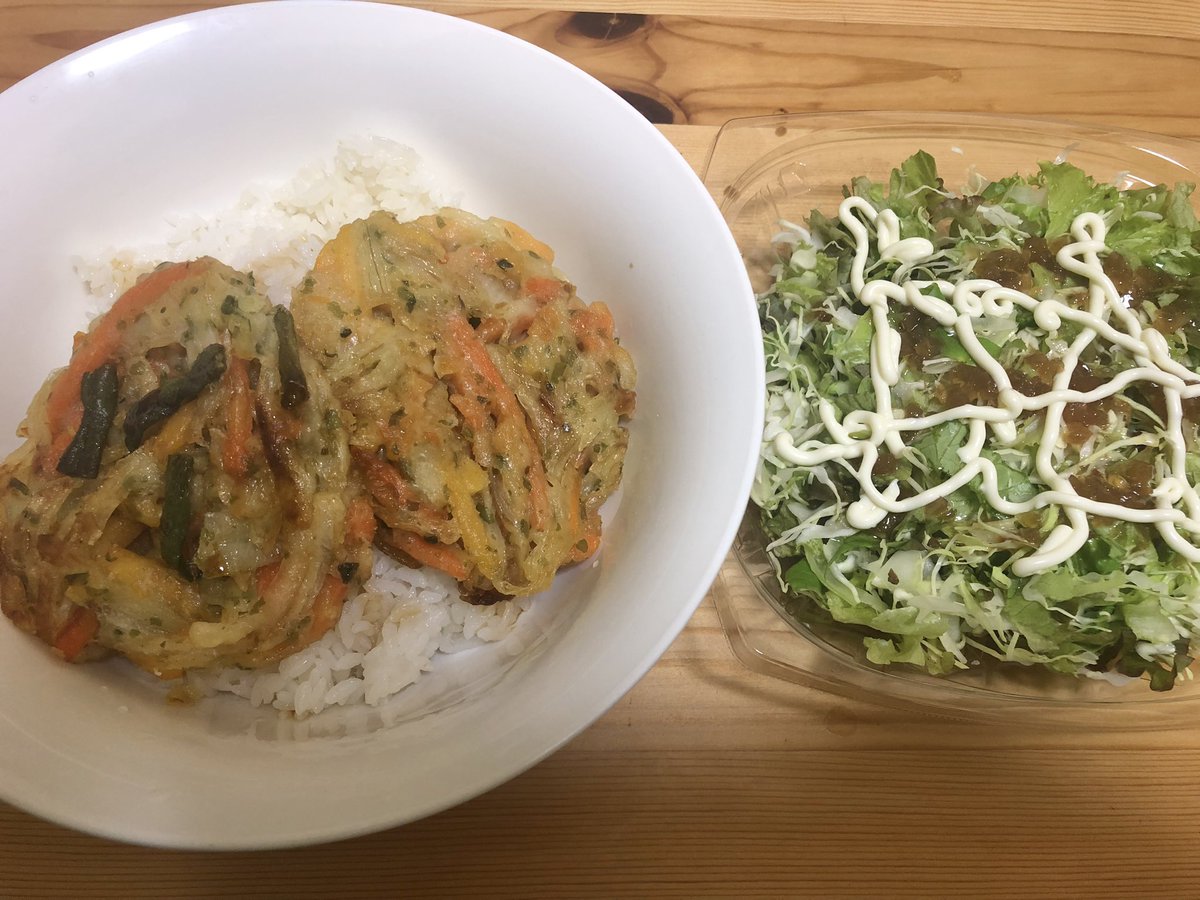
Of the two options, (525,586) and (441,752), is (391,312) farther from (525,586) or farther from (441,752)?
(441,752)

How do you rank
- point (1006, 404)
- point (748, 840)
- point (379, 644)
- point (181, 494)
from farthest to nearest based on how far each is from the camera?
point (1006, 404) < point (748, 840) < point (379, 644) < point (181, 494)

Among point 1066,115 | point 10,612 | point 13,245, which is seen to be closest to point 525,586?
point 10,612

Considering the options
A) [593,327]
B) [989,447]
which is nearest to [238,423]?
[593,327]

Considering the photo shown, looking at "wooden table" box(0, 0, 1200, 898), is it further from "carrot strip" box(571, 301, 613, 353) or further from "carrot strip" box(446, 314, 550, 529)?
"carrot strip" box(571, 301, 613, 353)

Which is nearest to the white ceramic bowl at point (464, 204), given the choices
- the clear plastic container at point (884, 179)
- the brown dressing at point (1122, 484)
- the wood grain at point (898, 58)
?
the clear plastic container at point (884, 179)

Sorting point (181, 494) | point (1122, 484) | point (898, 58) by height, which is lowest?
point (1122, 484)

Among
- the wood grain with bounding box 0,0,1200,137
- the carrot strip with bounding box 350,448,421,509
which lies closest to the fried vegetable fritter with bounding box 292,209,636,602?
the carrot strip with bounding box 350,448,421,509

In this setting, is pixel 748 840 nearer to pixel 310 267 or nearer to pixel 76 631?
pixel 76 631
